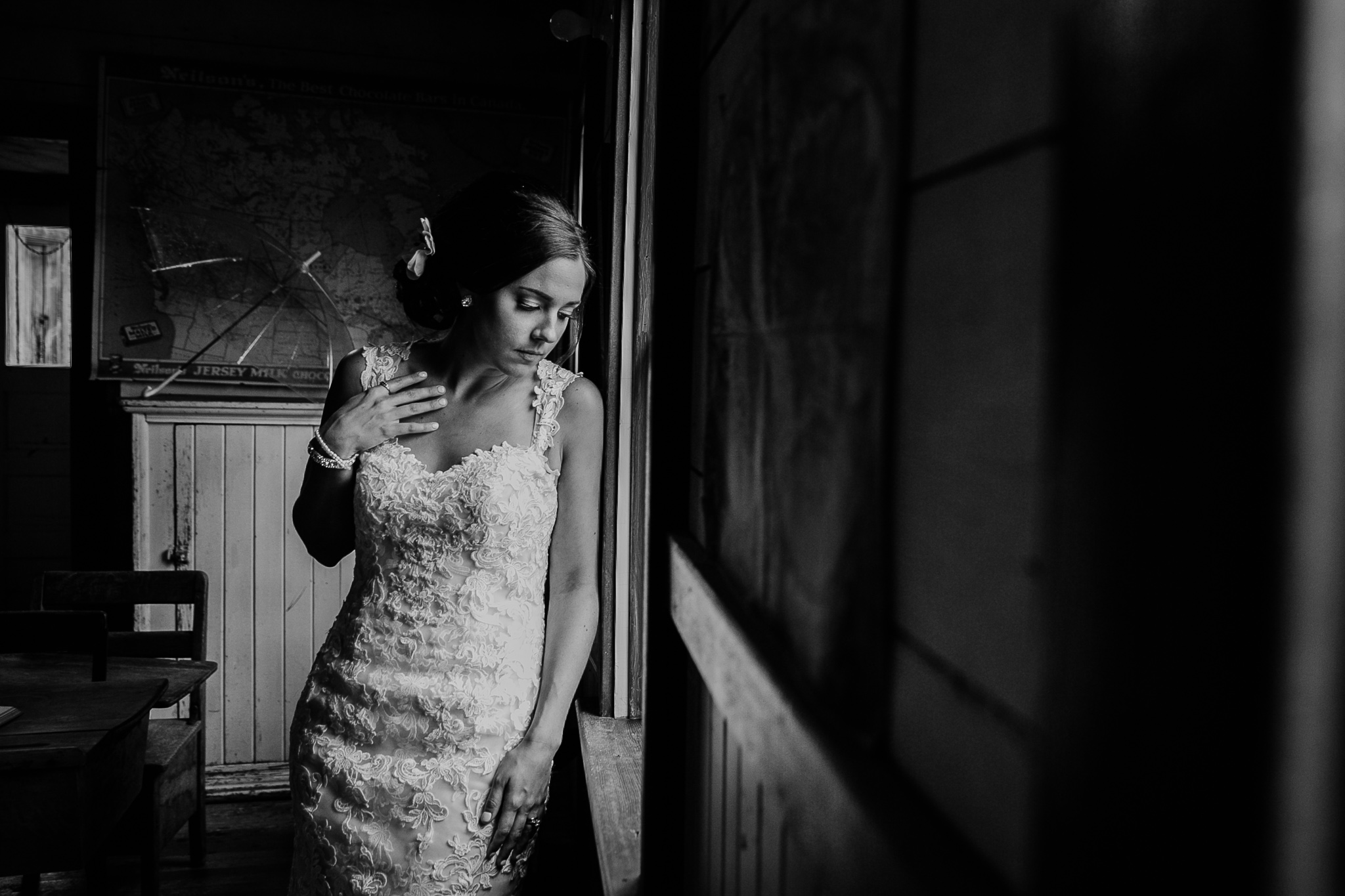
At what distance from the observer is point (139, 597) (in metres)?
3.04

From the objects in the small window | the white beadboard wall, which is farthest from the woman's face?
the small window

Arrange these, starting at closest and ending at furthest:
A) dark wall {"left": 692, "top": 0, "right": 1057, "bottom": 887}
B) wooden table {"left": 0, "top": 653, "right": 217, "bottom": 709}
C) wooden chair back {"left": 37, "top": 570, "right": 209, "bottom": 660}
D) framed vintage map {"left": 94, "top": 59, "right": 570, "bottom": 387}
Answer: dark wall {"left": 692, "top": 0, "right": 1057, "bottom": 887} → wooden table {"left": 0, "top": 653, "right": 217, "bottom": 709} → wooden chair back {"left": 37, "top": 570, "right": 209, "bottom": 660} → framed vintage map {"left": 94, "top": 59, "right": 570, "bottom": 387}

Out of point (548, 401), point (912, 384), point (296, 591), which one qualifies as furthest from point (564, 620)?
point (296, 591)

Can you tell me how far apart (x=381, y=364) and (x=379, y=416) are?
0.59 ft

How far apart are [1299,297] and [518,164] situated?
13.2 ft

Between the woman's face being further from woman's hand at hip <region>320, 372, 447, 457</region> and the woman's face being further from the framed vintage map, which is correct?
the framed vintage map

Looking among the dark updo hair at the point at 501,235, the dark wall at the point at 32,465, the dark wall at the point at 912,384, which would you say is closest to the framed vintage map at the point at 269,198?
the dark updo hair at the point at 501,235

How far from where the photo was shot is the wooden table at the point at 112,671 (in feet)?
Answer: 8.03

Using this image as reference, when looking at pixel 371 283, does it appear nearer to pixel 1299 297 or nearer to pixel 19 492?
pixel 1299 297

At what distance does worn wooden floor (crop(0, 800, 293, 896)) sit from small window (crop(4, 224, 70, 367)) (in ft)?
15.4

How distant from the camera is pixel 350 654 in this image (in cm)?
179

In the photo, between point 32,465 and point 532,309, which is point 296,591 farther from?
point 32,465

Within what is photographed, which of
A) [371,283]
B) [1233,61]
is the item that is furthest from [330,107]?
[1233,61]

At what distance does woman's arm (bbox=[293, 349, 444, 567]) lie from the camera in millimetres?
1836
